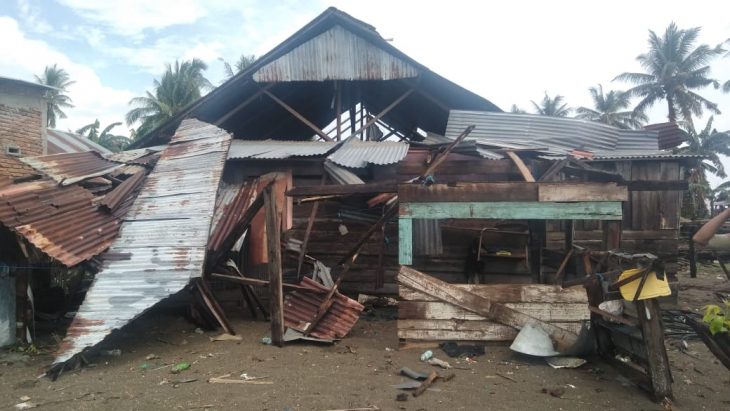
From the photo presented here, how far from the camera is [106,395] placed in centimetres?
465

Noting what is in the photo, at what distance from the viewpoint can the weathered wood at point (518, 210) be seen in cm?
549

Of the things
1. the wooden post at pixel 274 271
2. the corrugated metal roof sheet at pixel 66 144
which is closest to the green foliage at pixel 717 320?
the wooden post at pixel 274 271

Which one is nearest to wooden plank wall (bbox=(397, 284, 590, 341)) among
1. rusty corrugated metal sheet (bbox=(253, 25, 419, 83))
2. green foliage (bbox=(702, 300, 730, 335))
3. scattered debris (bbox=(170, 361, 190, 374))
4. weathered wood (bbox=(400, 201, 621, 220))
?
weathered wood (bbox=(400, 201, 621, 220))

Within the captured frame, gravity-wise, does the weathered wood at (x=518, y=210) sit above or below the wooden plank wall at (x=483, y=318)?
above

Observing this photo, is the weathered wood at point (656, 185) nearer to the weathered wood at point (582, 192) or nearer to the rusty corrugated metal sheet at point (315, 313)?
the weathered wood at point (582, 192)

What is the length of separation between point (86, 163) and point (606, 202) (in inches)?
374

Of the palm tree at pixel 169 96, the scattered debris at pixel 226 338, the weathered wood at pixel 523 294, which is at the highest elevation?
the palm tree at pixel 169 96

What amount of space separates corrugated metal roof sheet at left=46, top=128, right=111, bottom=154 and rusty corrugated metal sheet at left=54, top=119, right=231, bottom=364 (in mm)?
11139

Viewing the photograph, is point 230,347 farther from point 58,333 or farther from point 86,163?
point 86,163

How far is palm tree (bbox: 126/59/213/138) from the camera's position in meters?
31.7

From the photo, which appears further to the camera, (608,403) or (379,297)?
(379,297)

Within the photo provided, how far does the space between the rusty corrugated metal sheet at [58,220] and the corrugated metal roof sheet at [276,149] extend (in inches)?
104

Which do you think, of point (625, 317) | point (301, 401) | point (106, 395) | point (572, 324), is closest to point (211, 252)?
point (106, 395)

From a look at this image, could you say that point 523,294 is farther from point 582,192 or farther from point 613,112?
point 613,112
